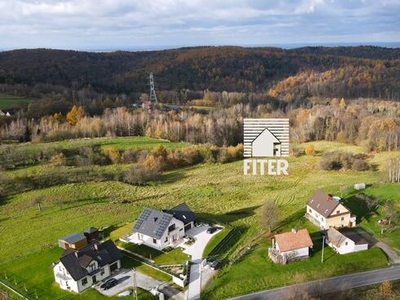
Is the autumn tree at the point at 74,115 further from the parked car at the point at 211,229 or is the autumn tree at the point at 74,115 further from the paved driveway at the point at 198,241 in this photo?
the parked car at the point at 211,229

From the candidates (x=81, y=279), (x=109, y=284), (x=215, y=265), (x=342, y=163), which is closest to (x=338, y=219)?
(x=215, y=265)

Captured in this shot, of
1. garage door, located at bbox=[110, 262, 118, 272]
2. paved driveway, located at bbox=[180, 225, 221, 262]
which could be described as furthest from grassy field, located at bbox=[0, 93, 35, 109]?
garage door, located at bbox=[110, 262, 118, 272]

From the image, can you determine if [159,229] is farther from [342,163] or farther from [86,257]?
[342,163]

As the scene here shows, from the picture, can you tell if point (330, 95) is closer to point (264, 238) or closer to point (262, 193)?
point (262, 193)

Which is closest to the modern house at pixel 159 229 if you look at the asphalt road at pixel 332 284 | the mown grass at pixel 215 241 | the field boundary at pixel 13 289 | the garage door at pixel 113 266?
the mown grass at pixel 215 241

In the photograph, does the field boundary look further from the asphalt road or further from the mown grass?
the asphalt road

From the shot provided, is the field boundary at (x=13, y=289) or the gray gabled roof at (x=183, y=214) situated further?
the gray gabled roof at (x=183, y=214)
